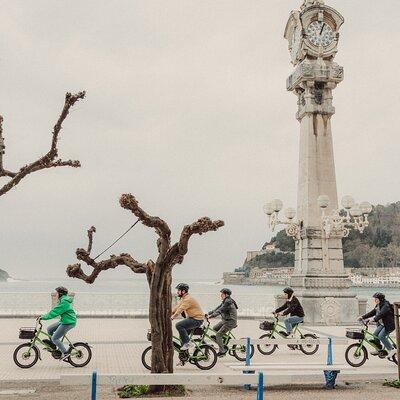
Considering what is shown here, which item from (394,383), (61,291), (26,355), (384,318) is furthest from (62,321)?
(384,318)

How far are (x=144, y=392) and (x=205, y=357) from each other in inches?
122

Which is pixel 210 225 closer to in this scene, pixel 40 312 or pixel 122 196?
pixel 122 196

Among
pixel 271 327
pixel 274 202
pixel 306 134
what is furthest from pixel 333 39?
pixel 271 327

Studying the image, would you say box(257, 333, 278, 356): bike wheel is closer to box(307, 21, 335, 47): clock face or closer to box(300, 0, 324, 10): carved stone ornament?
box(307, 21, 335, 47): clock face

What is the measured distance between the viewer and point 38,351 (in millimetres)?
12406

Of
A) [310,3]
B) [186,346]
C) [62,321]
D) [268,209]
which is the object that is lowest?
[186,346]

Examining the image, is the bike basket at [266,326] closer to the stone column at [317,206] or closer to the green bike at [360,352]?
the green bike at [360,352]

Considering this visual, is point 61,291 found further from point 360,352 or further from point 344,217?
point 344,217

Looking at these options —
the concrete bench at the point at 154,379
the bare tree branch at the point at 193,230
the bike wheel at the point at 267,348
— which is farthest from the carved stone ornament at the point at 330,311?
the concrete bench at the point at 154,379

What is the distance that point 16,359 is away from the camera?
12.3 meters

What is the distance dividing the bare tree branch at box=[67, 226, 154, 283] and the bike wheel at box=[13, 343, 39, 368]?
3738mm

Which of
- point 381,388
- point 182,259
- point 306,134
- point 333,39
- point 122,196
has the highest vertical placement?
point 333,39

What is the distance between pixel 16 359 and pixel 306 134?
52.5 ft

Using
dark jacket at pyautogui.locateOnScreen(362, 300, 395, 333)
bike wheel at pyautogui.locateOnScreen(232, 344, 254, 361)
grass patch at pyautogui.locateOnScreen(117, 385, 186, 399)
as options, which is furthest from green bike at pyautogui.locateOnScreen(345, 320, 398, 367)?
grass patch at pyautogui.locateOnScreen(117, 385, 186, 399)
